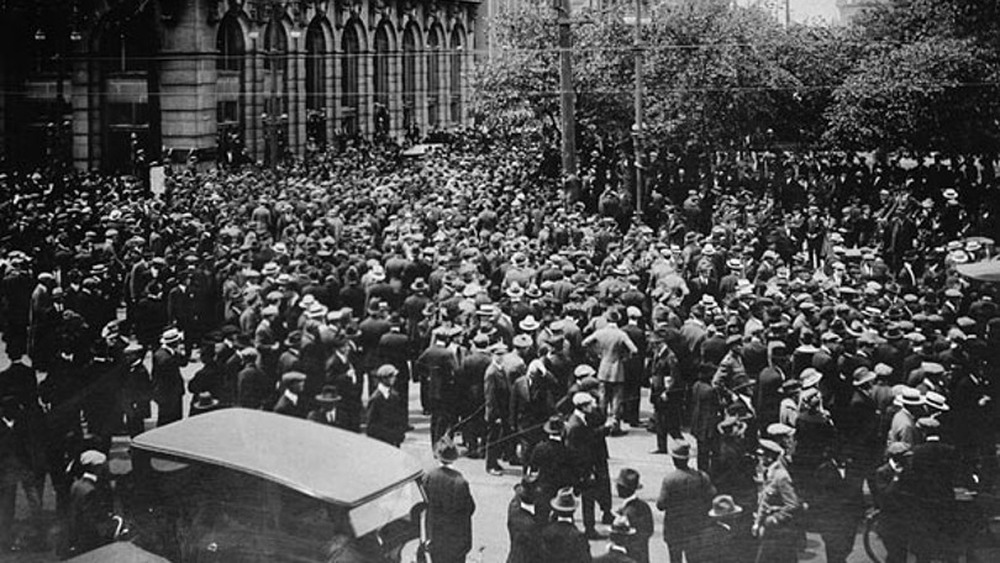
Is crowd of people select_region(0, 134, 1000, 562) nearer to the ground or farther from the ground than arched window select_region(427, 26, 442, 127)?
nearer to the ground

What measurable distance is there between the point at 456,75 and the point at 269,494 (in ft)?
183

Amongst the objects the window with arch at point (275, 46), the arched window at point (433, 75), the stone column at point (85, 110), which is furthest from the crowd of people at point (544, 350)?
the arched window at point (433, 75)

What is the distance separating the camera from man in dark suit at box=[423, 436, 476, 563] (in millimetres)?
9891

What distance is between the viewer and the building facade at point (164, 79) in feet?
109

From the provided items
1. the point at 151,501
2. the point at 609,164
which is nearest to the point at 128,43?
the point at 609,164

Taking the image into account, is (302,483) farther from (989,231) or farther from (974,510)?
(989,231)

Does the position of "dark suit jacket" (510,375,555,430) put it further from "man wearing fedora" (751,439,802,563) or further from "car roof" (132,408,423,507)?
"car roof" (132,408,423,507)

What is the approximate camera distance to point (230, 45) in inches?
1512

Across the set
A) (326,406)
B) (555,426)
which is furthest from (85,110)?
(555,426)

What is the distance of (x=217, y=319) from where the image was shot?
16188 mm

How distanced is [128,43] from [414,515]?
98.0 ft

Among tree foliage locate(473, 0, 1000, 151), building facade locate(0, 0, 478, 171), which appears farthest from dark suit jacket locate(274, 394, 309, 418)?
tree foliage locate(473, 0, 1000, 151)

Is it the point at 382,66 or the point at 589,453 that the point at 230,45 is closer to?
the point at 382,66

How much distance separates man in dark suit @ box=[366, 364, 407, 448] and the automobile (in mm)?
2953
